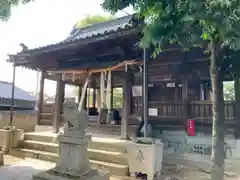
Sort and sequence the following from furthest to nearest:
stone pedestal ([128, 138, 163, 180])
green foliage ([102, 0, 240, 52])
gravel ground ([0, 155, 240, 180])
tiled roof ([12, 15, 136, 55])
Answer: tiled roof ([12, 15, 136, 55]) < gravel ground ([0, 155, 240, 180]) < stone pedestal ([128, 138, 163, 180]) < green foliage ([102, 0, 240, 52])

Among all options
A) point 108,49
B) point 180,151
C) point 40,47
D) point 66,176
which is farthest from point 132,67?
point 66,176

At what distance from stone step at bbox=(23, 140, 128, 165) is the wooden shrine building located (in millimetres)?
1164

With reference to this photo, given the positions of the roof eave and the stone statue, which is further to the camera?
the roof eave

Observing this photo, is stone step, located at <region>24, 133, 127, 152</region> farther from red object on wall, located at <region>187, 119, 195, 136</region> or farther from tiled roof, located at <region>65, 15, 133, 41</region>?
tiled roof, located at <region>65, 15, 133, 41</region>

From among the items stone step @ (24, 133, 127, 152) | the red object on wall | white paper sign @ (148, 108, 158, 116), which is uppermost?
white paper sign @ (148, 108, 158, 116)

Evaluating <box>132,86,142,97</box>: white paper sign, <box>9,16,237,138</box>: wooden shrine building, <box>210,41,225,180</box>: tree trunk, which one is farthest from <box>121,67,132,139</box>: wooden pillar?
<box>210,41,225,180</box>: tree trunk

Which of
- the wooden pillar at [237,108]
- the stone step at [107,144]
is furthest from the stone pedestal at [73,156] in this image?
the wooden pillar at [237,108]

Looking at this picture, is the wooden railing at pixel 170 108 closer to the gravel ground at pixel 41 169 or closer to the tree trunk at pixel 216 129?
the gravel ground at pixel 41 169

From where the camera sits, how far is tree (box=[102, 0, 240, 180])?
7.26 ft

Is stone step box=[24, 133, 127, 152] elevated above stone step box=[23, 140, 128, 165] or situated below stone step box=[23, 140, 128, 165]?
above

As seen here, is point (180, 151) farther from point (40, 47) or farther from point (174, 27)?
point (40, 47)

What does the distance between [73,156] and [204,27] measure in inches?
127

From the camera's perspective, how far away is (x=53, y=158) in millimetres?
5965

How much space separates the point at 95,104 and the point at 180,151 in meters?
6.23
